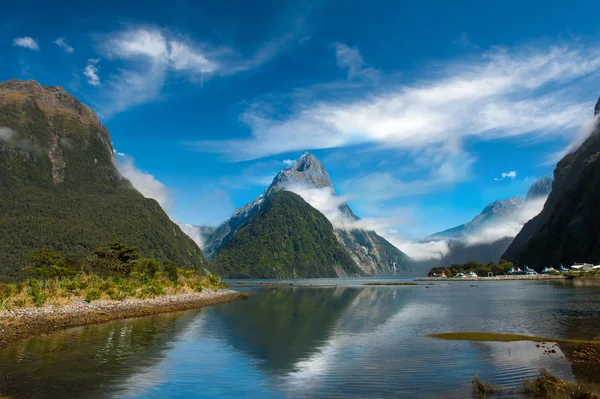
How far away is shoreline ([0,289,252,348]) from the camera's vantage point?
35594 millimetres

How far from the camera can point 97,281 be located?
62688 millimetres

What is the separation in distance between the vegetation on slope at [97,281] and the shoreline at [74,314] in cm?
205

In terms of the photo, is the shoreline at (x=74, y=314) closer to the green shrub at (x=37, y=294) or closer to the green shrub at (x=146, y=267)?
the green shrub at (x=37, y=294)

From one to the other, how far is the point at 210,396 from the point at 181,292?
66342 millimetres

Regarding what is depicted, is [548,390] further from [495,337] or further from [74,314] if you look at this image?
[74,314]

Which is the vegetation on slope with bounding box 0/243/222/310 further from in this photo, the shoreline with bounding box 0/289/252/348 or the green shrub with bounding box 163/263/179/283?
the shoreline with bounding box 0/289/252/348

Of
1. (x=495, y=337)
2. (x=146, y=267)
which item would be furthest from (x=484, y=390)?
(x=146, y=267)

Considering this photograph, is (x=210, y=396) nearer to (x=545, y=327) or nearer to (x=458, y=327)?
(x=458, y=327)

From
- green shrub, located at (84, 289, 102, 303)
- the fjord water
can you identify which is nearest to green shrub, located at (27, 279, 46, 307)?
green shrub, located at (84, 289, 102, 303)

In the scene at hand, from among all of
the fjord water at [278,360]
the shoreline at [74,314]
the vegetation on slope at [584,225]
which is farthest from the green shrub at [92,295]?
the vegetation on slope at [584,225]

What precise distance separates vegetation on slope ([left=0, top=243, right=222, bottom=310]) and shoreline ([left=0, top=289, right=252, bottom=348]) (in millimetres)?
2053

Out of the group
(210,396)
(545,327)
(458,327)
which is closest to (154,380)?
(210,396)

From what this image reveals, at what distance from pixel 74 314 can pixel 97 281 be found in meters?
18.3

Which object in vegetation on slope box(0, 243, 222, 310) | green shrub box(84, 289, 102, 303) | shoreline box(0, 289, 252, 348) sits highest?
vegetation on slope box(0, 243, 222, 310)
